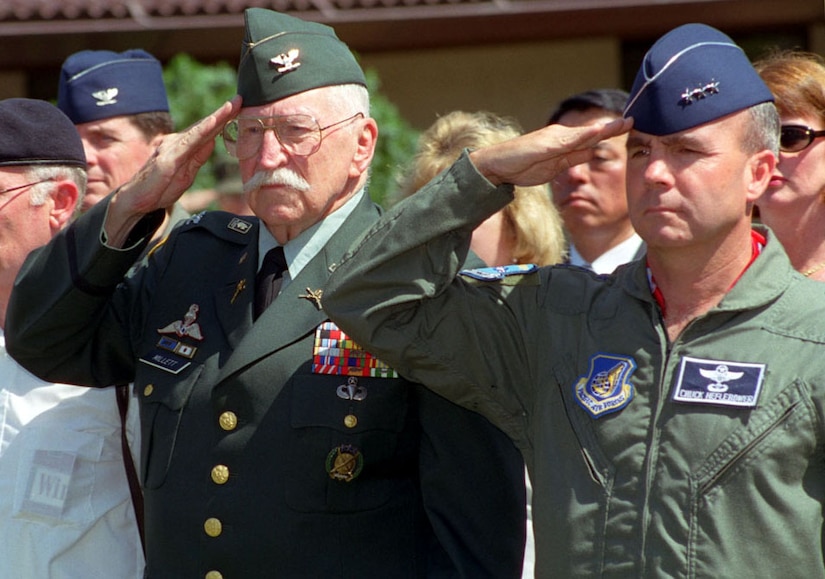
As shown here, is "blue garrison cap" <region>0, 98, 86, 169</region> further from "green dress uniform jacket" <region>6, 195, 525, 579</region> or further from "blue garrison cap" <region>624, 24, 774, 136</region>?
"blue garrison cap" <region>624, 24, 774, 136</region>

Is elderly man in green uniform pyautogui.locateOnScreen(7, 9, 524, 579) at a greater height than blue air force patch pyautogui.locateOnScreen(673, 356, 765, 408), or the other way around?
blue air force patch pyautogui.locateOnScreen(673, 356, 765, 408)

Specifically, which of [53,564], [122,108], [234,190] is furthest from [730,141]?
[234,190]

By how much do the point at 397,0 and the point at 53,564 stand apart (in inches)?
222

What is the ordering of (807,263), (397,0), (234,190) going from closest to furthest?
(807,263) < (234,190) < (397,0)

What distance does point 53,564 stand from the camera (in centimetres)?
376

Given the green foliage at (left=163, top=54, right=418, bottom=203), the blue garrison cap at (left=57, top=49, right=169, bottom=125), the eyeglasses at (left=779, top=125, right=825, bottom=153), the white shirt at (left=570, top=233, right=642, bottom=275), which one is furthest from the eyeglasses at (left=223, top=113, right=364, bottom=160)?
the green foliage at (left=163, top=54, right=418, bottom=203)

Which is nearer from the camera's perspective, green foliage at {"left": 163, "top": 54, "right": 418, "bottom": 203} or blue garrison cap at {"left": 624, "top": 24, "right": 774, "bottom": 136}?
blue garrison cap at {"left": 624, "top": 24, "right": 774, "bottom": 136}

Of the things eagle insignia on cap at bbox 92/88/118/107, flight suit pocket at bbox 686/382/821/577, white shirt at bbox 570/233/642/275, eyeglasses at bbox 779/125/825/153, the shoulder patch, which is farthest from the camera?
eagle insignia on cap at bbox 92/88/118/107

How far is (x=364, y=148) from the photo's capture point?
11.5 feet

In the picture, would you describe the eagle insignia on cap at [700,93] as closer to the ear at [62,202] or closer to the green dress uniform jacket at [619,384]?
the green dress uniform jacket at [619,384]

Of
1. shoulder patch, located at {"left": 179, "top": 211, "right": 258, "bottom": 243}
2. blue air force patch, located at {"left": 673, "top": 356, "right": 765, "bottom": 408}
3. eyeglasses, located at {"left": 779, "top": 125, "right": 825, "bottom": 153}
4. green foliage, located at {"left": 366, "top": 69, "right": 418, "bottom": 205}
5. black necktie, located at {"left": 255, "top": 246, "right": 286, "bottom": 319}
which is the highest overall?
eyeglasses, located at {"left": 779, "top": 125, "right": 825, "bottom": 153}

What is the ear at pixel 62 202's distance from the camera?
4062 mm

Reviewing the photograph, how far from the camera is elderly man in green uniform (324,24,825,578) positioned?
263 cm

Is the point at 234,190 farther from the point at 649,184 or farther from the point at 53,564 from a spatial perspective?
the point at 649,184
